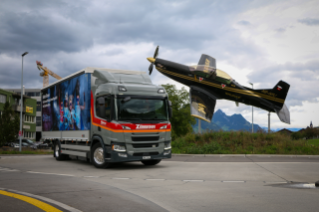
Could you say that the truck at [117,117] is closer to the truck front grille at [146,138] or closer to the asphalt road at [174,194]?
the truck front grille at [146,138]

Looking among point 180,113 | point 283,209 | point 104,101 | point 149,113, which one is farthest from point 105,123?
point 180,113

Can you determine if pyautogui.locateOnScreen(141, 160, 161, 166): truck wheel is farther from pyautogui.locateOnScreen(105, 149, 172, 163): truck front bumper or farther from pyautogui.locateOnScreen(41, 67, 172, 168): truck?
pyautogui.locateOnScreen(105, 149, 172, 163): truck front bumper

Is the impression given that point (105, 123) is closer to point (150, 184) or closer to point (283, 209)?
point (150, 184)

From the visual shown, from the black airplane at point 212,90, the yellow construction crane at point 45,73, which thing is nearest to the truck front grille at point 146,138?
the black airplane at point 212,90

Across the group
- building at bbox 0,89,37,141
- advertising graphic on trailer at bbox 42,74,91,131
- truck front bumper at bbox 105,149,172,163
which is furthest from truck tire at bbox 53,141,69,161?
building at bbox 0,89,37,141

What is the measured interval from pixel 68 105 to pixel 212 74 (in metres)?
18.8

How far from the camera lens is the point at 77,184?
27.2 ft

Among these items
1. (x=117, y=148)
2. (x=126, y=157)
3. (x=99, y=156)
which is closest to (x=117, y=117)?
(x=117, y=148)

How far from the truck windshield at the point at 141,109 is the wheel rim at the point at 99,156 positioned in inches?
63.8

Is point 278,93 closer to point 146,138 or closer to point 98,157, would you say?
point 146,138

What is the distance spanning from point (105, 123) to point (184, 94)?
1989 inches

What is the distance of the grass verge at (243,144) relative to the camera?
64.3ft

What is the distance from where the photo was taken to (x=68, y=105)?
1504cm

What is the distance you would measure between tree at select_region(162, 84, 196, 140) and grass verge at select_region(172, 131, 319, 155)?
32922 mm
